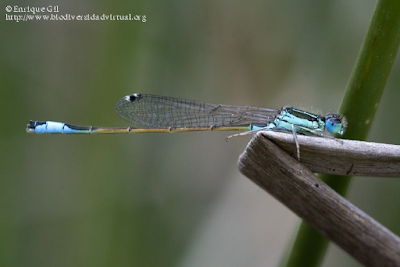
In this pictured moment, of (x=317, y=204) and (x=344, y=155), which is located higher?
(x=344, y=155)

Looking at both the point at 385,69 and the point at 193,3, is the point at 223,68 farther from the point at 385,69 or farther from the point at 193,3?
the point at 385,69

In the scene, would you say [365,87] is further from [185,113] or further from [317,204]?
[185,113]

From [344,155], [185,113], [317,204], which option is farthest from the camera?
[185,113]

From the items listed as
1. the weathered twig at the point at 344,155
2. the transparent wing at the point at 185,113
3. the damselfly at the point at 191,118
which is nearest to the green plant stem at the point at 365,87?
the weathered twig at the point at 344,155

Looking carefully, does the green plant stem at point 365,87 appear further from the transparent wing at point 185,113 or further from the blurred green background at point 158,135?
the transparent wing at point 185,113

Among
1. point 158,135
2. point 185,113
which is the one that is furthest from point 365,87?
point 158,135

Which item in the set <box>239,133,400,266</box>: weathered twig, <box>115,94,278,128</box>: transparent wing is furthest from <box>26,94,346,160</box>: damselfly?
<box>239,133,400,266</box>: weathered twig

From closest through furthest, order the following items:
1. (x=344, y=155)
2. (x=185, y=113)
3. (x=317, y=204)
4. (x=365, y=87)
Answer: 1. (x=317, y=204)
2. (x=344, y=155)
3. (x=365, y=87)
4. (x=185, y=113)

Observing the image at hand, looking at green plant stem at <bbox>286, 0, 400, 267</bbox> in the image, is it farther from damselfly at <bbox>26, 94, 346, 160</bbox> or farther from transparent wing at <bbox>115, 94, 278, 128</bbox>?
transparent wing at <bbox>115, 94, 278, 128</bbox>
